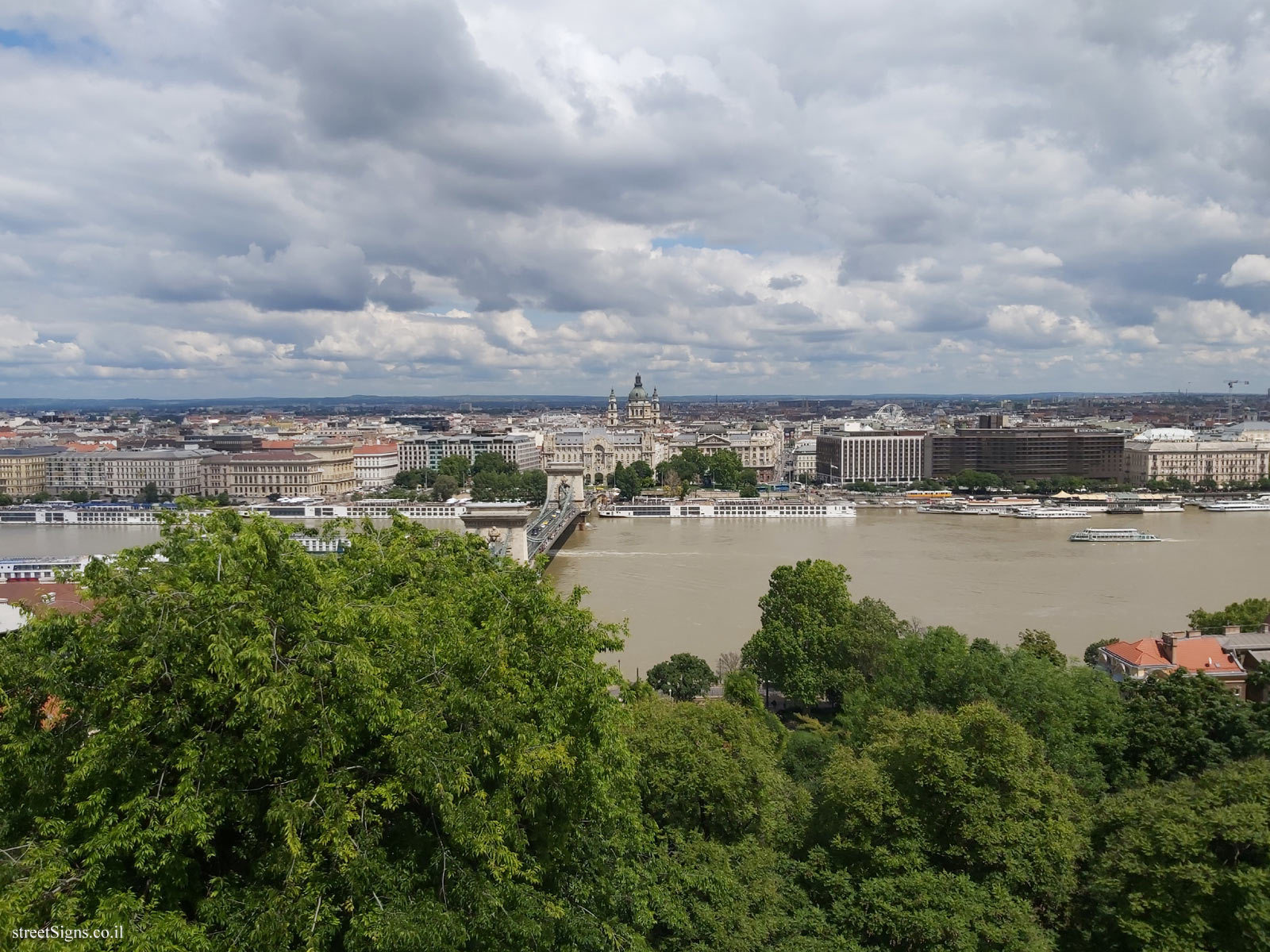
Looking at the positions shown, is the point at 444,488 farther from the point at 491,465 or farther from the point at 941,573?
the point at 941,573

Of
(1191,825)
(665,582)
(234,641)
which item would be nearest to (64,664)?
(234,641)

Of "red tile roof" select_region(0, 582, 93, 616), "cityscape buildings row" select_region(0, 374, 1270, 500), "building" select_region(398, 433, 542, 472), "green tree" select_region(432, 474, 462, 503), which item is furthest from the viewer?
"building" select_region(398, 433, 542, 472)

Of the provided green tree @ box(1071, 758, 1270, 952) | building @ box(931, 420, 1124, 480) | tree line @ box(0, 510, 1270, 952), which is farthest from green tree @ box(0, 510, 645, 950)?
building @ box(931, 420, 1124, 480)

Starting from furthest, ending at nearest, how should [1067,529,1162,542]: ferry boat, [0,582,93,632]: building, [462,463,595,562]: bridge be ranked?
[1067,529,1162,542]: ferry boat → [462,463,595,562]: bridge → [0,582,93,632]: building

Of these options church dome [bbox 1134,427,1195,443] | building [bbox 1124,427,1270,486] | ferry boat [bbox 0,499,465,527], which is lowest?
ferry boat [bbox 0,499,465,527]

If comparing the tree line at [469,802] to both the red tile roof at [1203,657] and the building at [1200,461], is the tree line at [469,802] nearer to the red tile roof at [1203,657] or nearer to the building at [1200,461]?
the red tile roof at [1203,657]

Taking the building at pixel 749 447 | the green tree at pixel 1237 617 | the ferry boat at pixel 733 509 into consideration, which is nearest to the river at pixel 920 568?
the ferry boat at pixel 733 509

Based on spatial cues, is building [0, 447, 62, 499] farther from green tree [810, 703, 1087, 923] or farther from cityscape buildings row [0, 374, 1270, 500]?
green tree [810, 703, 1087, 923]
